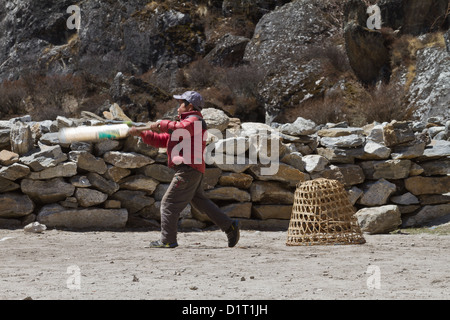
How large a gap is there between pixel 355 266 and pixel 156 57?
70.6ft

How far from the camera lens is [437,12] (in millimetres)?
18109

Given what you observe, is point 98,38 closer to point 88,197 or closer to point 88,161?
point 88,161

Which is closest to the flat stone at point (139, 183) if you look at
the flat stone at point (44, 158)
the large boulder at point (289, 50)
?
the flat stone at point (44, 158)

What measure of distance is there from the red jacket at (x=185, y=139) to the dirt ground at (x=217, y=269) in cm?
85

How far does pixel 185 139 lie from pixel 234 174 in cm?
201

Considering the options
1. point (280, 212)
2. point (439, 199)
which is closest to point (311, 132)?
point (280, 212)

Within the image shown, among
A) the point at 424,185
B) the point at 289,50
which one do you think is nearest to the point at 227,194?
the point at 424,185

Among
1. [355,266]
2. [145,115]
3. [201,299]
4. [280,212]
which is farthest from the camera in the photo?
[145,115]

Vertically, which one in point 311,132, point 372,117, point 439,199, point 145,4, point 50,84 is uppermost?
point 145,4

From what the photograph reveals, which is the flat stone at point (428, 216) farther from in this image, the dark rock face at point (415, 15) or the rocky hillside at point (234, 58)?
the dark rock face at point (415, 15)

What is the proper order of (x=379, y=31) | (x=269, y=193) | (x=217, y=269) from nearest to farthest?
(x=217, y=269)
(x=269, y=193)
(x=379, y=31)

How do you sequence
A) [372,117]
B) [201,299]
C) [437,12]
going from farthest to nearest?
[437,12]
[372,117]
[201,299]

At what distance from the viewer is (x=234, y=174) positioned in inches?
303

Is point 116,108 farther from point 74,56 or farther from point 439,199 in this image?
point 74,56
